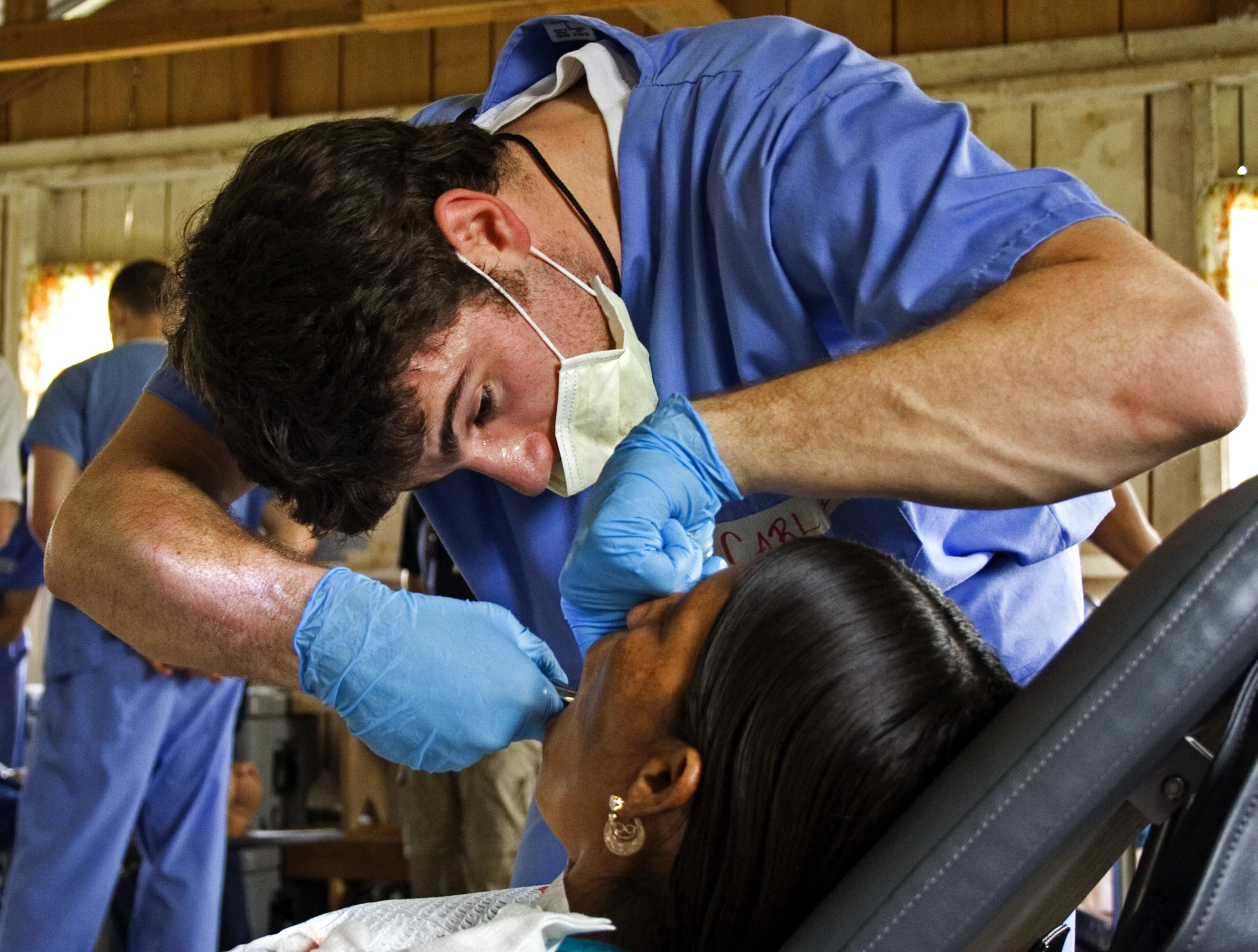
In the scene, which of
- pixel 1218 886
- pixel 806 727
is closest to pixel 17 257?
pixel 806 727

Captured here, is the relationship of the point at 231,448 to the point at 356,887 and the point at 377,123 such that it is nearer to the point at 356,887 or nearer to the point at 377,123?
the point at 377,123

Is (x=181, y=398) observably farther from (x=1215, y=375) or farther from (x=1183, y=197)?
(x=1183, y=197)

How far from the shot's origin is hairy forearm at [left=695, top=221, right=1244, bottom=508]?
0.91 meters

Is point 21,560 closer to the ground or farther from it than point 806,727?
closer to the ground

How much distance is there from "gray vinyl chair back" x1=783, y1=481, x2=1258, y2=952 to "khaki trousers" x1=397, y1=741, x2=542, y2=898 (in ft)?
8.95

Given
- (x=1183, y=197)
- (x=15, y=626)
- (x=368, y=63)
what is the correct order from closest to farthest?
(x=15, y=626) → (x=1183, y=197) → (x=368, y=63)

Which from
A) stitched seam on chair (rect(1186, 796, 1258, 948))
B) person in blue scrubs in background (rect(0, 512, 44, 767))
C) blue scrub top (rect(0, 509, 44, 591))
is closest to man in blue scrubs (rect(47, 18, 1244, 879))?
stitched seam on chair (rect(1186, 796, 1258, 948))

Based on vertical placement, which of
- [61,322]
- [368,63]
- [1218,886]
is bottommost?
[61,322]

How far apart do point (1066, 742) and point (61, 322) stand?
5.96 metres

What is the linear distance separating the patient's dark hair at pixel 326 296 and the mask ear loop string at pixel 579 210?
9 cm

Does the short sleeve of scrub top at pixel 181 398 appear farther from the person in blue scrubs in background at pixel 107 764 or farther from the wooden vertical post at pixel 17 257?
the wooden vertical post at pixel 17 257

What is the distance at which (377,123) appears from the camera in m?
1.31

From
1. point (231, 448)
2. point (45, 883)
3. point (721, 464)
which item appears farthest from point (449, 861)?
point (721, 464)

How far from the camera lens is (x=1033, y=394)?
3.06 feet
